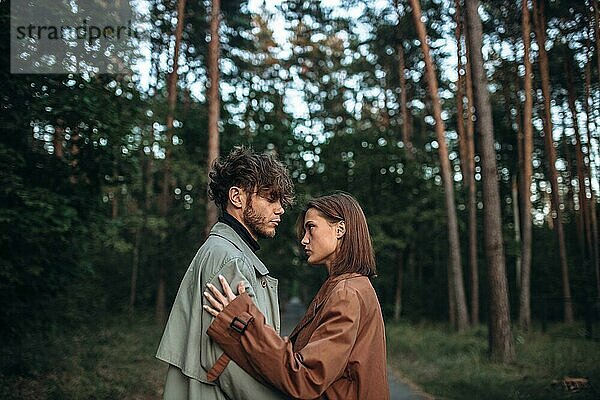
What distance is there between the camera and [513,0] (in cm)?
2098

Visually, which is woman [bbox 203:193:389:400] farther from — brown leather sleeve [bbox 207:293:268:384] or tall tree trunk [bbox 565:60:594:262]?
tall tree trunk [bbox 565:60:594:262]

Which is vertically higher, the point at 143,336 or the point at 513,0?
the point at 513,0

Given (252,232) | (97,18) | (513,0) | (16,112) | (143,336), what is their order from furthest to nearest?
(513,0) → (143,336) → (97,18) → (16,112) → (252,232)

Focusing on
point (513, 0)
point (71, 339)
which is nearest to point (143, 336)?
point (71, 339)

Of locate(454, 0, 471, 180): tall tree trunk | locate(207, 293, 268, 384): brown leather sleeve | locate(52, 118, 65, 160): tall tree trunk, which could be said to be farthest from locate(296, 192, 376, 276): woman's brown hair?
locate(454, 0, 471, 180): tall tree trunk

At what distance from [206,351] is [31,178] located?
7557mm

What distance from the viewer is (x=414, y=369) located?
45.2ft

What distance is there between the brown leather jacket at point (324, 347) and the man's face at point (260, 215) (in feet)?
1.44

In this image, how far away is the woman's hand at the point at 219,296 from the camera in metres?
2.77

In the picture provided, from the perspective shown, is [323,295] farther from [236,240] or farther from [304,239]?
[236,240]

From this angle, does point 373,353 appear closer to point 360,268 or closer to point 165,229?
point 360,268

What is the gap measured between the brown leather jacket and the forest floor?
22.6 feet

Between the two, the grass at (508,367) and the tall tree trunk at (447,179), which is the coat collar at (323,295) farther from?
the tall tree trunk at (447,179)

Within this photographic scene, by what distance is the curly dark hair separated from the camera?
3113 mm
